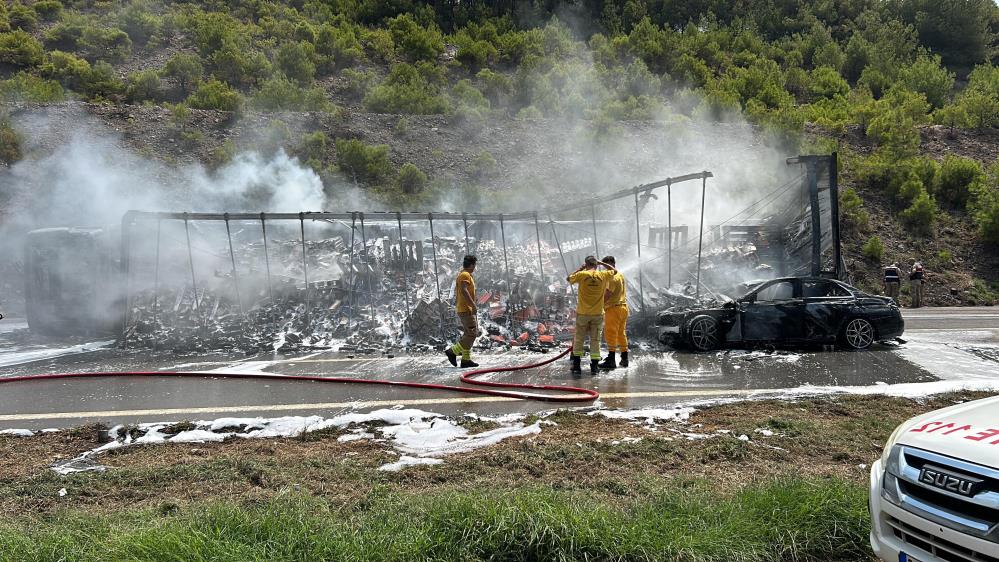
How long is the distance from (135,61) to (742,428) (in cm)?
4652

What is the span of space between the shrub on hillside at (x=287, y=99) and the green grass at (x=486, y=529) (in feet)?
103

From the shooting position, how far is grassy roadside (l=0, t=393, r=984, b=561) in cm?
330

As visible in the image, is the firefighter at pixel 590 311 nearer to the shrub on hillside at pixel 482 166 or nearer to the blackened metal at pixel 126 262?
the blackened metal at pixel 126 262

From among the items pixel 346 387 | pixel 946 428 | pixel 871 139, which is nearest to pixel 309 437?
pixel 346 387

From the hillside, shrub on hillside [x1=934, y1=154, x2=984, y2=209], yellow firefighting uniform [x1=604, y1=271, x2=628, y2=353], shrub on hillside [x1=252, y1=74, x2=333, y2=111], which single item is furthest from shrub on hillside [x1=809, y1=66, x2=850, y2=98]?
yellow firefighting uniform [x1=604, y1=271, x2=628, y2=353]

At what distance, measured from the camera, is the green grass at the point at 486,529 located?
3.23 meters

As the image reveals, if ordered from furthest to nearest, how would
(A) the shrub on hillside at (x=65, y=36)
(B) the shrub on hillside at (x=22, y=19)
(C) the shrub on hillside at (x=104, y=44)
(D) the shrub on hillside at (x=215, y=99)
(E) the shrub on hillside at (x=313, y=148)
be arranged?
(B) the shrub on hillside at (x=22, y=19), (A) the shrub on hillside at (x=65, y=36), (C) the shrub on hillside at (x=104, y=44), (D) the shrub on hillside at (x=215, y=99), (E) the shrub on hillside at (x=313, y=148)

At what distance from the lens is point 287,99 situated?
109 ft

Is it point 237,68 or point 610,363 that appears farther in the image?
point 237,68

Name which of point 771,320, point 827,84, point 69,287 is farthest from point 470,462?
point 827,84

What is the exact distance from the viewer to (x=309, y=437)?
5.81 metres

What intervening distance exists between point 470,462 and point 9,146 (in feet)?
85.9

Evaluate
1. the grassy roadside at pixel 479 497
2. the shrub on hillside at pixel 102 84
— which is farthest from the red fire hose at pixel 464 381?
the shrub on hillside at pixel 102 84

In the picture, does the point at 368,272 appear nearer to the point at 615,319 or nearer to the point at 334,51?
the point at 615,319
